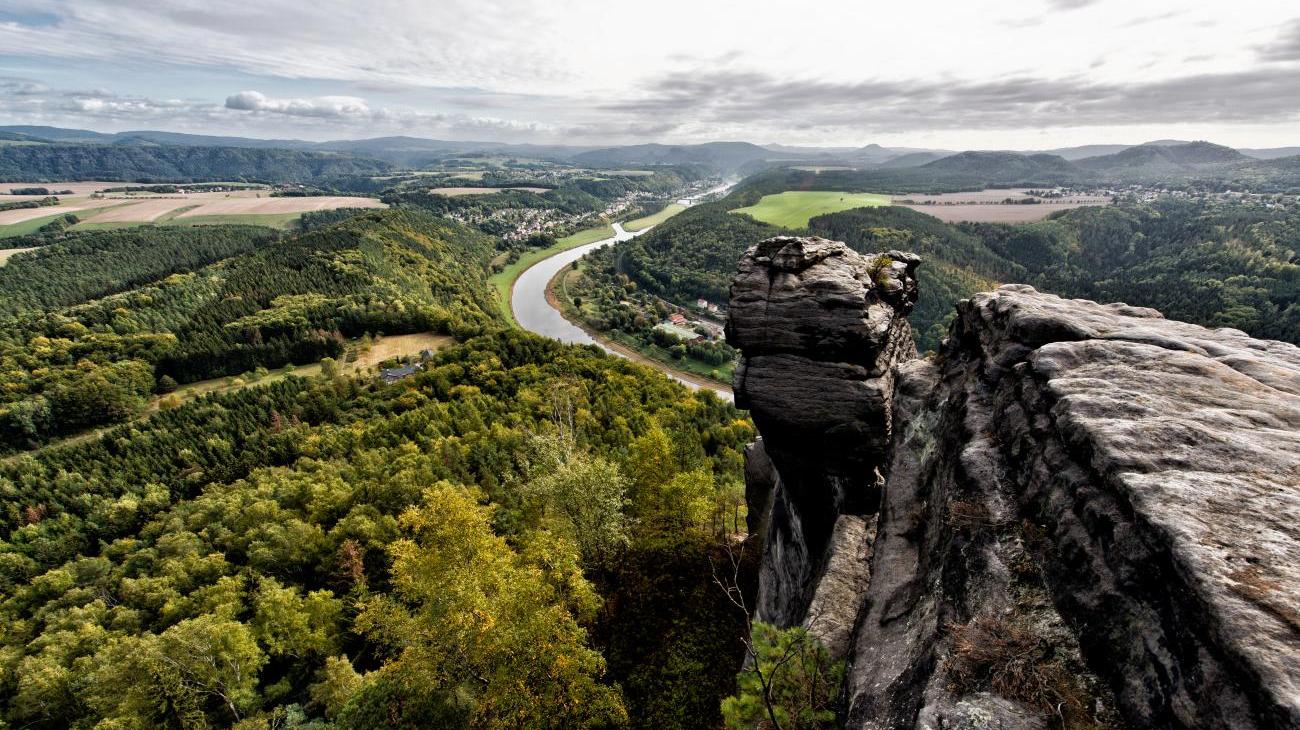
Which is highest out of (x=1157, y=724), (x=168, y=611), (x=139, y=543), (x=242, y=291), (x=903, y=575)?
(x=1157, y=724)

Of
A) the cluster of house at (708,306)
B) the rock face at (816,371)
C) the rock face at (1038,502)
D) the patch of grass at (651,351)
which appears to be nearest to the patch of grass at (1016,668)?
the rock face at (1038,502)

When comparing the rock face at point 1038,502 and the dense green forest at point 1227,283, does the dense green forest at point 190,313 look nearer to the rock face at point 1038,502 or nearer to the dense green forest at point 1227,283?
the rock face at point 1038,502

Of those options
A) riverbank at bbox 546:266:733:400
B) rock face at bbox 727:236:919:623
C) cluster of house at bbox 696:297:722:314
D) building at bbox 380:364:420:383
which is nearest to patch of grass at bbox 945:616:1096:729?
rock face at bbox 727:236:919:623

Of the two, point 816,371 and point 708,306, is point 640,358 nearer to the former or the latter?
point 708,306

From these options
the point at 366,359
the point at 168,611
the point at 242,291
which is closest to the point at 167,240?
the point at 242,291

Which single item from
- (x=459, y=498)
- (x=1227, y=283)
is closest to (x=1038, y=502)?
(x=459, y=498)

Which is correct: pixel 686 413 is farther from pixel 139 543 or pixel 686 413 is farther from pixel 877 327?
pixel 139 543
